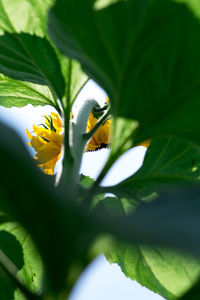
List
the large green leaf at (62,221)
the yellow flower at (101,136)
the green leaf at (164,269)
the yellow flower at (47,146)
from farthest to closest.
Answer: the yellow flower at (101,136) < the yellow flower at (47,146) < the green leaf at (164,269) < the large green leaf at (62,221)

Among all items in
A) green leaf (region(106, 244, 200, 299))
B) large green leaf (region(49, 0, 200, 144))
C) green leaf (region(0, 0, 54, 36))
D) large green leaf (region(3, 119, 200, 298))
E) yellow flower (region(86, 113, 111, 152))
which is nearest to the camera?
large green leaf (region(3, 119, 200, 298))

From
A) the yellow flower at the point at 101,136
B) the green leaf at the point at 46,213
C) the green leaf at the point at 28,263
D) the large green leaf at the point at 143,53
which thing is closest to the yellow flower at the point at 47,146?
the yellow flower at the point at 101,136

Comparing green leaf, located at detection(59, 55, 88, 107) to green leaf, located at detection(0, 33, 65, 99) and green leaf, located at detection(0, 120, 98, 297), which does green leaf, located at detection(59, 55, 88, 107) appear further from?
green leaf, located at detection(0, 120, 98, 297)

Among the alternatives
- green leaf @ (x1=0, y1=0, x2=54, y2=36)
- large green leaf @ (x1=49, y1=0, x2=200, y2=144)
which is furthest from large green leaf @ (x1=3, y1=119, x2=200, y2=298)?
green leaf @ (x1=0, y1=0, x2=54, y2=36)

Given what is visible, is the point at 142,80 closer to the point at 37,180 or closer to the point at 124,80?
the point at 124,80

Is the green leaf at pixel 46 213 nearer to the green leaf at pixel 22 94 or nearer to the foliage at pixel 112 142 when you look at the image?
the foliage at pixel 112 142

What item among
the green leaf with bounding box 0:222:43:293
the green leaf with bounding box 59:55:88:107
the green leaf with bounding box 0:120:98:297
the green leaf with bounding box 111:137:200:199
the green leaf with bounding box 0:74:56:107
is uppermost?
the green leaf with bounding box 59:55:88:107

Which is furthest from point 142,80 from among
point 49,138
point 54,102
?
point 49,138
